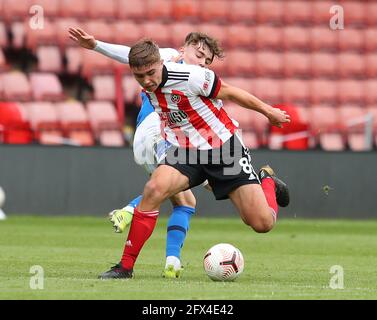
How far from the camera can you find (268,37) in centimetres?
1984

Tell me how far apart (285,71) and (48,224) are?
675cm

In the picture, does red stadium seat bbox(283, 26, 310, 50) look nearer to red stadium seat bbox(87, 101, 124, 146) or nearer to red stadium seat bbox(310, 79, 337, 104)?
red stadium seat bbox(310, 79, 337, 104)

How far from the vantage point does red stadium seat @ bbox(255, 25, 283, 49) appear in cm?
1973

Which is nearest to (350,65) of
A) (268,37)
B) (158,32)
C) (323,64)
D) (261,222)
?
(323,64)

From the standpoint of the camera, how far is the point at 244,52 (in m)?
19.5

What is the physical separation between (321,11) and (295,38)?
88 cm

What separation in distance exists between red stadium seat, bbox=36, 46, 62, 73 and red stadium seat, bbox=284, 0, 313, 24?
458 cm

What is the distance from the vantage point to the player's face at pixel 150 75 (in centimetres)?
762

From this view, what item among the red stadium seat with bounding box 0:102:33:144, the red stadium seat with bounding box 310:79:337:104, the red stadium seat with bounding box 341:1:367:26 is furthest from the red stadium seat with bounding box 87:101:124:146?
the red stadium seat with bounding box 341:1:367:26

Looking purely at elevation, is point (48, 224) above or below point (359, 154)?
below
